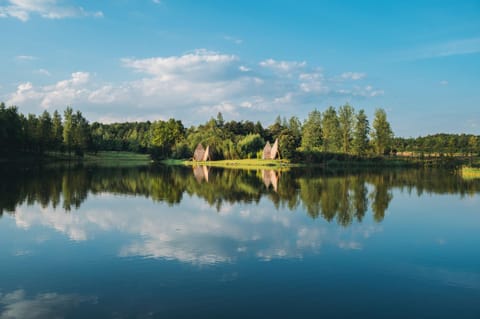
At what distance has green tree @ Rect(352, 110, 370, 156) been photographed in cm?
8212

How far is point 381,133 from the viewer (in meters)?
85.2

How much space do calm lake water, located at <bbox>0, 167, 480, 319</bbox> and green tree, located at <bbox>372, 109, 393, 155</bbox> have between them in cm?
6631

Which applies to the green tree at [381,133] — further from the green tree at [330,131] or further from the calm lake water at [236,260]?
the calm lake water at [236,260]

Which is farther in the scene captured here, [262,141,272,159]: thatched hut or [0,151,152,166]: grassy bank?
[262,141,272,159]: thatched hut

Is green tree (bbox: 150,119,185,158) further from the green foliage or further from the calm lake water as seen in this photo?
the calm lake water

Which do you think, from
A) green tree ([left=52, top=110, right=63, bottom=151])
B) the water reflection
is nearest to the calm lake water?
the water reflection

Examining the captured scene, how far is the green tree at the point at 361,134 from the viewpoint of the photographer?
269 ft

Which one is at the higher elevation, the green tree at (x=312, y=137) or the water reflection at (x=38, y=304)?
the green tree at (x=312, y=137)

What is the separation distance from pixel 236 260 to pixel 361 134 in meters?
76.9

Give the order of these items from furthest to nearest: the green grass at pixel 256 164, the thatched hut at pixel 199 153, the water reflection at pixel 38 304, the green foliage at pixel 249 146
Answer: the thatched hut at pixel 199 153
the green foliage at pixel 249 146
the green grass at pixel 256 164
the water reflection at pixel 38 304

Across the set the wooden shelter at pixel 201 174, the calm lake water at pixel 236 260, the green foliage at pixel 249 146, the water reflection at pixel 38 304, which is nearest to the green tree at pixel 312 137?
the green foliage at pixel 249 146

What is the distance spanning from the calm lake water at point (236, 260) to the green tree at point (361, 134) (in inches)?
2425

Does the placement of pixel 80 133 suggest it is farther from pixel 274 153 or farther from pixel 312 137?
pixel 312 137

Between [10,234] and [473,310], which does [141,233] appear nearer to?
[10,234]
